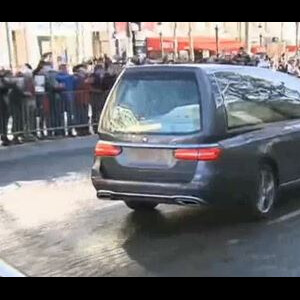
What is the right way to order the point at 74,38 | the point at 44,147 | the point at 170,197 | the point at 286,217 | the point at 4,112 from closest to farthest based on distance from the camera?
1. the point at 170,197
2. the point at 286,217
3. the point at 44,147
4. the point at 4,112
5. the point at 74,38

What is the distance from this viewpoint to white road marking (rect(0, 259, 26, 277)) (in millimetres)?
5555

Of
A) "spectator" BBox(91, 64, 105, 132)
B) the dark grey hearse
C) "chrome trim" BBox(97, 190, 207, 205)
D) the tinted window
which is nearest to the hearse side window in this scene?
the dark grey hearse

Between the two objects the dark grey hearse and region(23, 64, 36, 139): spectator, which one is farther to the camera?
region(23, 64, 36, 139): spectator

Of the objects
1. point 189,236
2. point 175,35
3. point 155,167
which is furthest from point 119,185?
point 175,35

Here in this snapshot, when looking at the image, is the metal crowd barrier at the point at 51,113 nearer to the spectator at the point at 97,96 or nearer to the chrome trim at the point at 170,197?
the spectator at the point at 97,96

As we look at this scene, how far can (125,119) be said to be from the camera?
7094 millimetres

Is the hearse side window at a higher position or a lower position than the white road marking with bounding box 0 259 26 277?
higher

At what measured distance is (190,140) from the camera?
21.7 ft

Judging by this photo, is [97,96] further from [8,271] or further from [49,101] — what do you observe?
[8,271]

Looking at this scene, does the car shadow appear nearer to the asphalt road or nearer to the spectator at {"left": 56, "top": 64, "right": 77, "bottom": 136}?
the asphalt road

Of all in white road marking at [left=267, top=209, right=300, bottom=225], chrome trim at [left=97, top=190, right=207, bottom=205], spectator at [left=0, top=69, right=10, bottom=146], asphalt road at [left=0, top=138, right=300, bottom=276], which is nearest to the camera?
asphalt road at [left=0, top=138, right=300, bottom=276]

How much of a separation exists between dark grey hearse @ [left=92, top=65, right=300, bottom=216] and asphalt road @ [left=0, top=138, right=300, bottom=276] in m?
0.35

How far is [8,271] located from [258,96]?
337cm

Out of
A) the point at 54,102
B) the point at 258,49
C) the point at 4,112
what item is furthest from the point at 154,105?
the point at 258,49
